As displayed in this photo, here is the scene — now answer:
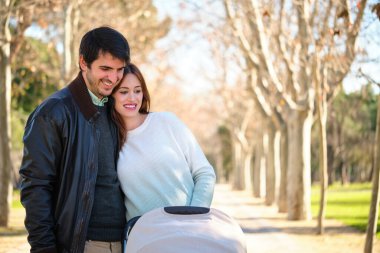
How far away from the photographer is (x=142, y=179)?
401 centimetres

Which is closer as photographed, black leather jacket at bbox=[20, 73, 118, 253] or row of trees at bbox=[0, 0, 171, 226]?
black leather jacket at bbox=[20, 73, 118, 253]

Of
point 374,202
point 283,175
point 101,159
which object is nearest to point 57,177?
point 101,159

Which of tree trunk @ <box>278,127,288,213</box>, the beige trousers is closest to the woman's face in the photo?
the beige trousers

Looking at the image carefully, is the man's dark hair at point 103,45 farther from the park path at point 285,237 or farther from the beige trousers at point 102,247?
the park path at point 285,237

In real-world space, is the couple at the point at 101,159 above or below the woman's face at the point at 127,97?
below

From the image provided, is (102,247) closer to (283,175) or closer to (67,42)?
(67,42)

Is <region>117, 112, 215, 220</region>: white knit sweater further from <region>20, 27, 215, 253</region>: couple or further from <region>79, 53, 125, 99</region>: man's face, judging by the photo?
<region>79, 53, 125, 99</region>: man's face

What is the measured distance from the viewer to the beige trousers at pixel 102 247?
3.76 meters

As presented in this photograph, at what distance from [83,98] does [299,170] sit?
1501 centimetres

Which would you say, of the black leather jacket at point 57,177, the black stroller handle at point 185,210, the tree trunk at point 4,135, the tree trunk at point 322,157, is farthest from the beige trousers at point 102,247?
the tree trunk at point 4,135

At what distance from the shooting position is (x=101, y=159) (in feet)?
12.6

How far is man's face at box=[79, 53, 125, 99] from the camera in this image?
375 cm

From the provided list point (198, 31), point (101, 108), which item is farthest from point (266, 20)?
point (101, 108)

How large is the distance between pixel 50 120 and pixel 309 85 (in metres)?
14.7
